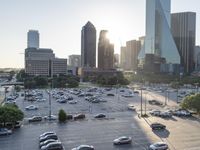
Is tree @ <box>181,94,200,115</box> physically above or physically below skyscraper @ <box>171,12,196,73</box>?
below

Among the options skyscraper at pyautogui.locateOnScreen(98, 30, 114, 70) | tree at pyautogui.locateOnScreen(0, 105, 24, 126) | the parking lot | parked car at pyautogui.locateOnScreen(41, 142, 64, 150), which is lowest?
the parking lot

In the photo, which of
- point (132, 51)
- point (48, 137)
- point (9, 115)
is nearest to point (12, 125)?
point (9, 115)

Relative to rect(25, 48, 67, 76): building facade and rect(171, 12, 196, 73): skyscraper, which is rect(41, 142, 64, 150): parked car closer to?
rect(25, 48, 67, 76): building facade

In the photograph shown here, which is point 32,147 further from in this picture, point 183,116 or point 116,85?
point 116,85

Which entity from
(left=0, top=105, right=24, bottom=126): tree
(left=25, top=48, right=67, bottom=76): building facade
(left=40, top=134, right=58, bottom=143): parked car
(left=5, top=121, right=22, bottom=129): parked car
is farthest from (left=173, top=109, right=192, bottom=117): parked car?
(left=25, top=48, right=67, bottom=76): building facade

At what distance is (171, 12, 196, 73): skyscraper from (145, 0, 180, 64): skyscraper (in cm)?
710

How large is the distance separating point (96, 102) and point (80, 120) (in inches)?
528

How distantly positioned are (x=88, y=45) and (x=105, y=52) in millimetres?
10450

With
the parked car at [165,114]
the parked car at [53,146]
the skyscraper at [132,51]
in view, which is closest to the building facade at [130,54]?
the skyscraper at [132,51]

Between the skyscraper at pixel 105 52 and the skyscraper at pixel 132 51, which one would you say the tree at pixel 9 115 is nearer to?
the skyscraper at pixel 105 52

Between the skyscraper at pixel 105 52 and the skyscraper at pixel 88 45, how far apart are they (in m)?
5.32

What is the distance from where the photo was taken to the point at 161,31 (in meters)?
109

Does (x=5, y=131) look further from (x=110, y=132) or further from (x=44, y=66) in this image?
(x=44, y=66)

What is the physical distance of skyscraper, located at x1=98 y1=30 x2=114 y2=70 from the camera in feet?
399
